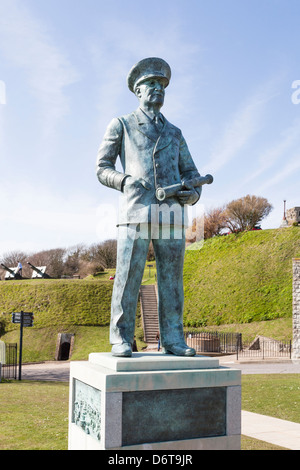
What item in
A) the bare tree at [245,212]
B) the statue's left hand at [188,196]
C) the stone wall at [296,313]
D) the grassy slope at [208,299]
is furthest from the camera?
the bare tree at [245,212]

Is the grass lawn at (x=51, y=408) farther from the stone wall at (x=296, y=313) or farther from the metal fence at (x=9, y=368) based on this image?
the stone wall at (x=296, y=313)

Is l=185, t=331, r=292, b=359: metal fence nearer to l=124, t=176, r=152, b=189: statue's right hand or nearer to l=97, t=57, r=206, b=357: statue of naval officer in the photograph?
l=97, t=57, r=206, b=357: statue of naval officer

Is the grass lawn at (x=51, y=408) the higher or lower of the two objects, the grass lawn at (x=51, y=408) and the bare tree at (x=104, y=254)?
the lower

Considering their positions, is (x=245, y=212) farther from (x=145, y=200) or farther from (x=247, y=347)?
(x=145, y=200)

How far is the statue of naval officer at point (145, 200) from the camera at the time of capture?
183 inches

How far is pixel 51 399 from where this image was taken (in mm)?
10711

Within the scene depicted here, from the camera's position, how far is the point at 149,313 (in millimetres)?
31188

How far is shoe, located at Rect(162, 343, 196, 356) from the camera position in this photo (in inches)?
181

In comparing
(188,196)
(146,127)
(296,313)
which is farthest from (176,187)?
(296,313)

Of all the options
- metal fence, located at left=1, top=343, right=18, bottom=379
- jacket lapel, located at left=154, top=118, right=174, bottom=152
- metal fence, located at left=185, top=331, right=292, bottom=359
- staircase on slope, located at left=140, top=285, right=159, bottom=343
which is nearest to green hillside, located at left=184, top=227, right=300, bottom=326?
staircase on slope, located at left=140, top=285, right=159, bottom=343

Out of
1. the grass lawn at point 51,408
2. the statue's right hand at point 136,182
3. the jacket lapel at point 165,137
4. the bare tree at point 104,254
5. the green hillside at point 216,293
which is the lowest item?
the grass lawn at point 51,408

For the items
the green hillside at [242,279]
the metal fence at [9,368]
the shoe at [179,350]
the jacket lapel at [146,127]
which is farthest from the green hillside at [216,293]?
the jacket lapel at [146,127]
